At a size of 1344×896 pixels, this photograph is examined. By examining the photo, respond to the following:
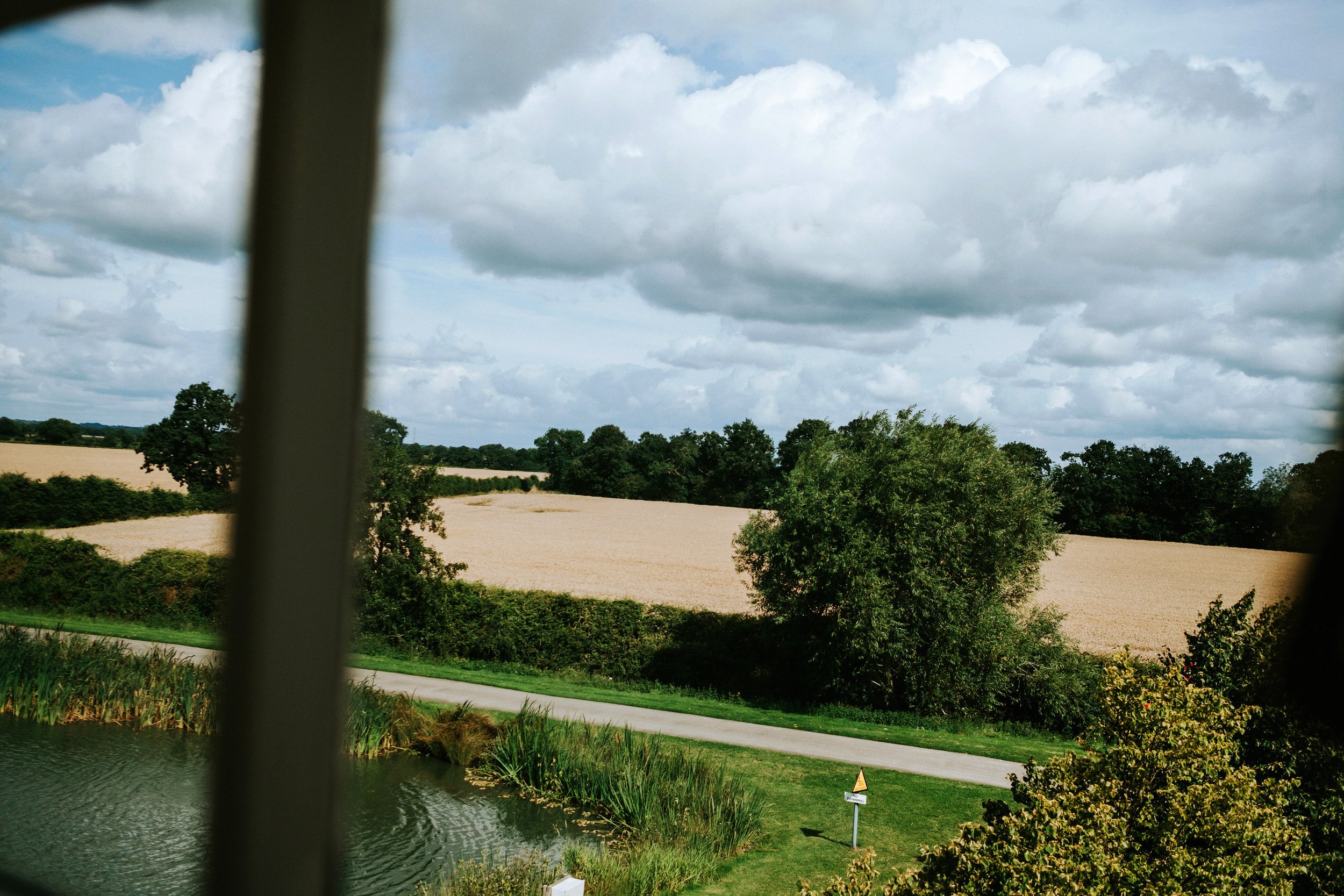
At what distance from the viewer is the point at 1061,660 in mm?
17484

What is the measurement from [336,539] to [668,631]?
19227mm

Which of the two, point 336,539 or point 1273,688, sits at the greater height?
point 336,539

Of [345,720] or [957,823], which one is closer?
[345,720]

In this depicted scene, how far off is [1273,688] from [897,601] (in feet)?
55.7

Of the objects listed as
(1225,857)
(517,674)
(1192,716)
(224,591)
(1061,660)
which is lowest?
(517,674)

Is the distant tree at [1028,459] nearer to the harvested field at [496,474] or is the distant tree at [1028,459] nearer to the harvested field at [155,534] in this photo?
the harvested field at [155,534]

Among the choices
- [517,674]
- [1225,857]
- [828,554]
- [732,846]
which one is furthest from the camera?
[517,674]

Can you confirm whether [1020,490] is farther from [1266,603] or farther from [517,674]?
[1266,603]

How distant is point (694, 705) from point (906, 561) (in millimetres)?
4953

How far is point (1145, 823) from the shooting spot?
15.3ft

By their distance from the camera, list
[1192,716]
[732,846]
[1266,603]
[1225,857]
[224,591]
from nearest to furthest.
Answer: [224,591] → [1266,603] → [1225,857] → [1192,716] → [732,846]

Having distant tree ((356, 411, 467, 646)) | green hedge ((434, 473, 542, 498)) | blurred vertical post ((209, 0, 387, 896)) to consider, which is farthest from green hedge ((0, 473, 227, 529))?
green hedge ((434, 473, 542, 498))

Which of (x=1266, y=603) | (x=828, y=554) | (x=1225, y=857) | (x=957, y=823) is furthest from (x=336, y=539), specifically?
(x=828, y=554)

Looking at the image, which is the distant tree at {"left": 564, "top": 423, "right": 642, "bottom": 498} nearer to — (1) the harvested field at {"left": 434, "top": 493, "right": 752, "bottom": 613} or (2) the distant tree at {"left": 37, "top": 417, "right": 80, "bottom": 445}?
(1) the harvested field at {"left": 434, "top": 493, "right": 752, "bottom": 613}
